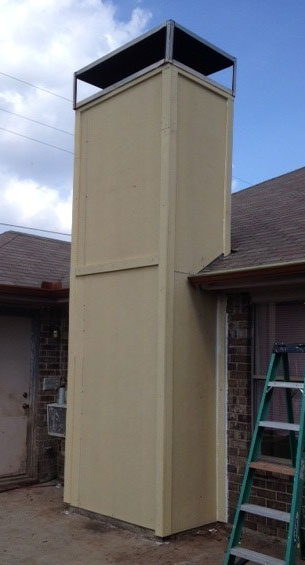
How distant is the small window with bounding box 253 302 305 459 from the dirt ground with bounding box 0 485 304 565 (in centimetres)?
92

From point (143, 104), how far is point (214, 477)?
4.05 m

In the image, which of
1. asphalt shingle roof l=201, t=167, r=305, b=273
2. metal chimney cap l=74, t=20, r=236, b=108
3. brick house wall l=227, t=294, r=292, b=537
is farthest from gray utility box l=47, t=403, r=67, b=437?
metal chimney cap l=74, t=20, r=236, b=108

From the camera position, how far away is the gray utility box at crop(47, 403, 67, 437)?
26.3ft

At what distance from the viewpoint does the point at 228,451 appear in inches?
252

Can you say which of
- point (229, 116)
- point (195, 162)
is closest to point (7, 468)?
point (195, 162)

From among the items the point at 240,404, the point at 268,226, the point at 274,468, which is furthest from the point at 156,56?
the point at 274,468

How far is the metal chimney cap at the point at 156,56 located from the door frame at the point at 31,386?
2908mm

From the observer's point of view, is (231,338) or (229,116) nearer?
(231,338)

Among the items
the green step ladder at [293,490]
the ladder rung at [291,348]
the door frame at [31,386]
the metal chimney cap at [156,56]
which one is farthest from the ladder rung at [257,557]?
the metal chimney cap at [156,56]

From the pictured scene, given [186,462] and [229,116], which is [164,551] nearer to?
[186,462]

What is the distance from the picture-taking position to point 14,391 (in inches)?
332

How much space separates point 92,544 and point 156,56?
17.6 feet

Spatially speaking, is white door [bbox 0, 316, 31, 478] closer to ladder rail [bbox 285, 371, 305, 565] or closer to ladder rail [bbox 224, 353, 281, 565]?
ladder rail [bbox 224, 353, 281, 565]

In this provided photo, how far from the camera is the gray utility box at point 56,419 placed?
8.02 metres
